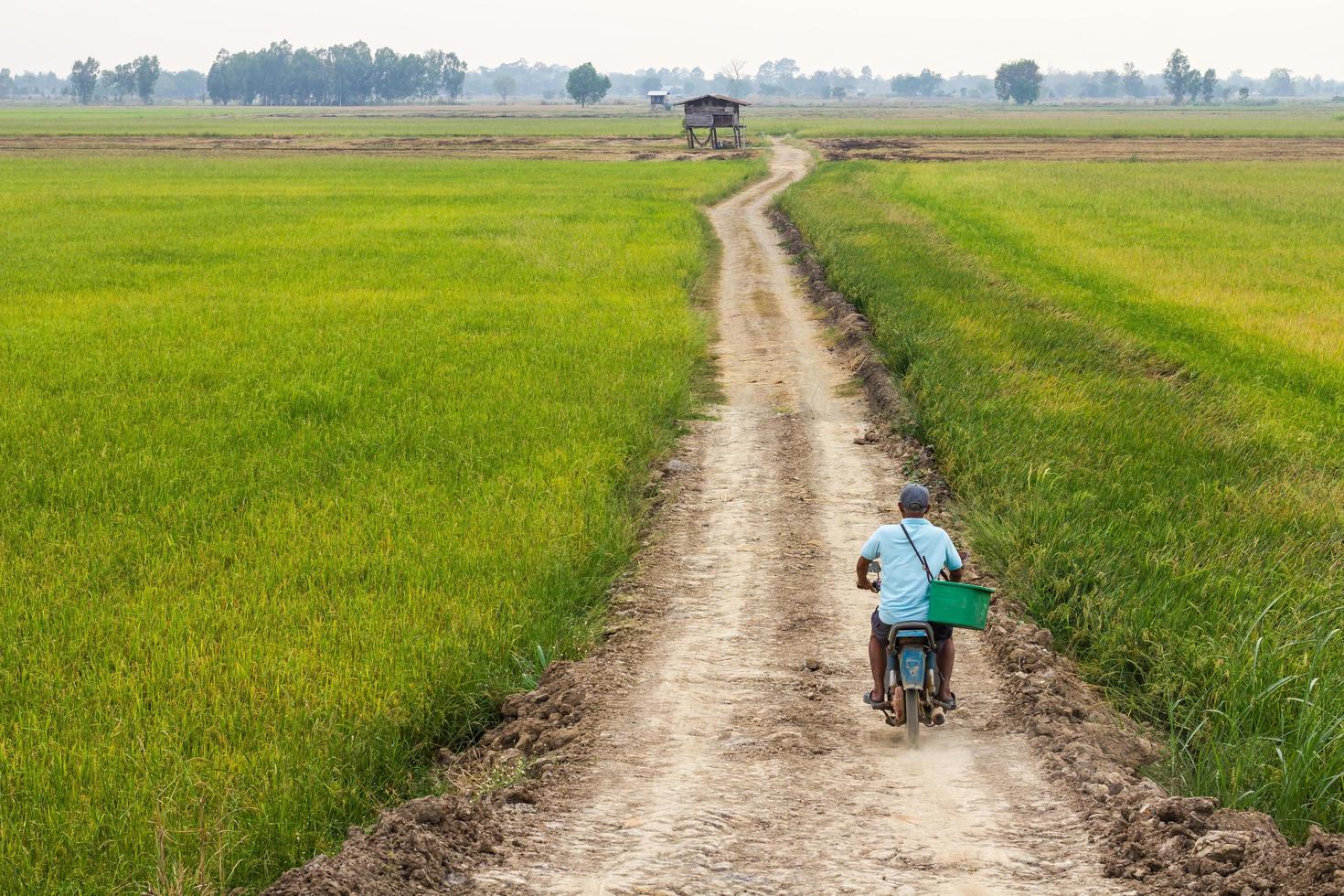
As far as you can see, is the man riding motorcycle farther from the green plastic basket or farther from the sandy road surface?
the sandy road surface

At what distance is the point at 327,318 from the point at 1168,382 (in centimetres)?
1137

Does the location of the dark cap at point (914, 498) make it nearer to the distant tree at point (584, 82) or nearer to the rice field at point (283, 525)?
the rice field at point (283, 525)

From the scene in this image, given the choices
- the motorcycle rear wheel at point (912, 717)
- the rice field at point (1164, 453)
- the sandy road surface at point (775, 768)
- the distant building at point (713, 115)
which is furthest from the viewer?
the distant building at point (713, 115)

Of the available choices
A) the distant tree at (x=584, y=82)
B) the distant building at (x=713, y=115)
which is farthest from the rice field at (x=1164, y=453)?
the distant tree at (x=584, y=82)

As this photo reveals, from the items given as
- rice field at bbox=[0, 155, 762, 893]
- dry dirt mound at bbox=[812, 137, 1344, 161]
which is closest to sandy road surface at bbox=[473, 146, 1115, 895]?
rice field at bbox=[0, 155, 762, 893]

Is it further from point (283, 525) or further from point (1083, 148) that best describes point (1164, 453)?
point (1083, 148)

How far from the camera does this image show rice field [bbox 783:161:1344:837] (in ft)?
19.5

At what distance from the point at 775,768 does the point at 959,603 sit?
1245 millimetres

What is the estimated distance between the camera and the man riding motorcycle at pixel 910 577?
6.05 metres

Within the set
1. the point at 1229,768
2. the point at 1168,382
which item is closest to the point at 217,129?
the point at 1168,382

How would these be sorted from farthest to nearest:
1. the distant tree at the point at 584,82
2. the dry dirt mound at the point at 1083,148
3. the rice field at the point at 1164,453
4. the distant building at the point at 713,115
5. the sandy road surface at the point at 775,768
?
1. the distant tree at the point at 584,82
2. the distant building at the point at 713,115
3. the dry dirt mound at the point at 1083,148
4. the rice field at the point at 1164,453
5. the sandy road surface at the point at 775,768

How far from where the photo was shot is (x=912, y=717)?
5840 mm

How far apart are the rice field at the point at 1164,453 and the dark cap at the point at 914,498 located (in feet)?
5.10

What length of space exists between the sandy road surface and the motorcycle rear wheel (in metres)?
0.08
